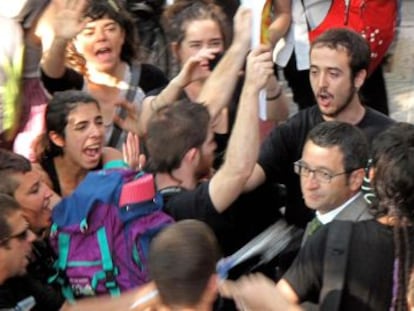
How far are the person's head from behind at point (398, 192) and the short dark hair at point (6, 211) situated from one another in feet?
4.22

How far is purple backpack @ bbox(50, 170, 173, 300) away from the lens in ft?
12.7

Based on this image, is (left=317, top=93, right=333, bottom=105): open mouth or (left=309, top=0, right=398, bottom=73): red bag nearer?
(left=317, top=93, right=333, bottom=105): open mouth

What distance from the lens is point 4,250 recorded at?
3572 millimetres

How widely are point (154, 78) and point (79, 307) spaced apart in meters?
2.33

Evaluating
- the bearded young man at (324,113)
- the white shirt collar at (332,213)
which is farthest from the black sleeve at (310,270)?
the bearded young man at (324,113)

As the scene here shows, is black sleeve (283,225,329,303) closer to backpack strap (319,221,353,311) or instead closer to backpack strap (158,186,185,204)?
backpack strap (319,221,353,311)

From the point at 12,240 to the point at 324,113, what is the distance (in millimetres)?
1830

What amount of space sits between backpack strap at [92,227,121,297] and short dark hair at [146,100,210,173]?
1.55 feet

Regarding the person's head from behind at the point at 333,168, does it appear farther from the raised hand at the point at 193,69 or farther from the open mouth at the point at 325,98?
the raised hand at the point at 193,69

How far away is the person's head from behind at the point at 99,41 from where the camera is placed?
5.46m

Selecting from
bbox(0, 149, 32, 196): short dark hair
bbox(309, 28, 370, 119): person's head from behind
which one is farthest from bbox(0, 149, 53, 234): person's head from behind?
bbox(309, 28, 370, 119): person's head from behind

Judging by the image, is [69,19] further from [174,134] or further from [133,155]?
[174,134]

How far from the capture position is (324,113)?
4.87m

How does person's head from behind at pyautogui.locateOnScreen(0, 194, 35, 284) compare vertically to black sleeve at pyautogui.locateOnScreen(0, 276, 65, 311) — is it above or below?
above
